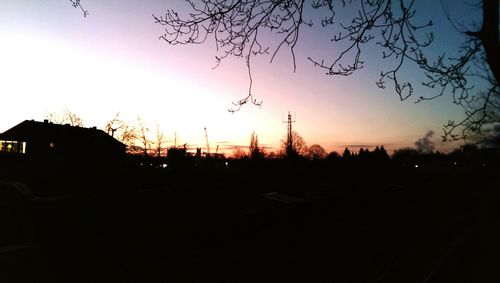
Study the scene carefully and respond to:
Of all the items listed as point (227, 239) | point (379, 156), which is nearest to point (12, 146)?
point (227, 239)

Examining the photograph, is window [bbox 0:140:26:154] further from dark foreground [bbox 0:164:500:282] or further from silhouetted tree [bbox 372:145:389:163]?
silhouetted tree [bbox 372:145:389:163]

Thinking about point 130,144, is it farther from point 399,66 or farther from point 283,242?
point 399,66

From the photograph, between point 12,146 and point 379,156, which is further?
point 379,156

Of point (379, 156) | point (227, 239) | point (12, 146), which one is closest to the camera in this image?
point (227, 239)

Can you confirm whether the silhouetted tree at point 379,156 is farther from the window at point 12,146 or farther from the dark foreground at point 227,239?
the window at point 12,146

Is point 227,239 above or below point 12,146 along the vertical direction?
below

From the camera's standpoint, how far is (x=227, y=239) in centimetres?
1894

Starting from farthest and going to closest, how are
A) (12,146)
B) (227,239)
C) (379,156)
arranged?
(379,156) < (12,146) < (227,239)

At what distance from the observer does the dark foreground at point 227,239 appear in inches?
532

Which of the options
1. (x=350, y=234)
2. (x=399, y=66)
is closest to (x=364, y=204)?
(x=350, y=234)

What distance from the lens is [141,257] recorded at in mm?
14742

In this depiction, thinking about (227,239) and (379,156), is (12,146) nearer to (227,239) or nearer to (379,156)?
(227,239)

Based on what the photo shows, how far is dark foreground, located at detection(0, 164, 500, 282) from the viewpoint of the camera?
1352 centimetres

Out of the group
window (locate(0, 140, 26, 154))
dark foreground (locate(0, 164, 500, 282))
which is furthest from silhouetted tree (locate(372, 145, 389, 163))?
window (locate(0, 140, 26, 154))
